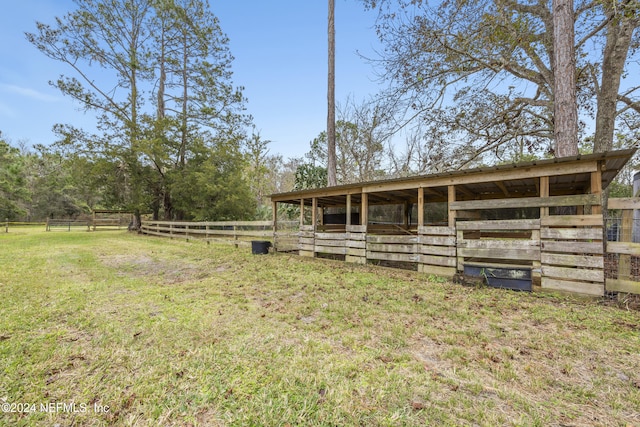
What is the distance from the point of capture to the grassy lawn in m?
1.65

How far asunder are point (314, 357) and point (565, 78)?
7.05 m

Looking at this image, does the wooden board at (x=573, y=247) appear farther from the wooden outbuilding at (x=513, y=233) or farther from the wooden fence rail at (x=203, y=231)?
the wooden fence rail at (x=203, y=231)

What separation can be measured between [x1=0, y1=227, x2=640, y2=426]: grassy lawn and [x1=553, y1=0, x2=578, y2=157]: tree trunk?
3.44 meters

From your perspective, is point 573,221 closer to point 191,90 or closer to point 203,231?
point 203,231

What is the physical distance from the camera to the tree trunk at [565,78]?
5184mm

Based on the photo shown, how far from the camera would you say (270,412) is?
1.64 metres

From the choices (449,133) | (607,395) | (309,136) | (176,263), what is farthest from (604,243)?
(309,136)

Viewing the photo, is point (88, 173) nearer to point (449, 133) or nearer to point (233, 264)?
point (233, 264)

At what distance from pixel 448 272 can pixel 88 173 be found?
61.6 feet

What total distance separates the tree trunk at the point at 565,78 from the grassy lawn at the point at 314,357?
135 inches

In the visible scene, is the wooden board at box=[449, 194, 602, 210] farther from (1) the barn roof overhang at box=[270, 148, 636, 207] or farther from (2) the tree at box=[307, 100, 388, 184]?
(2) the tree at box=[307, 100, 388, 184]

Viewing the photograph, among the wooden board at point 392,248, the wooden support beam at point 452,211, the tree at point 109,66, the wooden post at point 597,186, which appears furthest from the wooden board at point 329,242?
the tree at point 109,66

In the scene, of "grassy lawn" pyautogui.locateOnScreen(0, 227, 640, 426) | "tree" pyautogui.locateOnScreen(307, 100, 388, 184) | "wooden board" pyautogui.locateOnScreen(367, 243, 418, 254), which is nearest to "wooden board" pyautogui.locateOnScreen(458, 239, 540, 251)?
"grassy lawn" pyautogui.locateOnScreen(0, 227, 640, 426)

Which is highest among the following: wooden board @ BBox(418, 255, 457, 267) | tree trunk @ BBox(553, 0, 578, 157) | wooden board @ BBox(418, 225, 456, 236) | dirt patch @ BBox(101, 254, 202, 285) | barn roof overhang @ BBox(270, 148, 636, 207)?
tree trunk @ BBox(553, 0, 578, 157)
